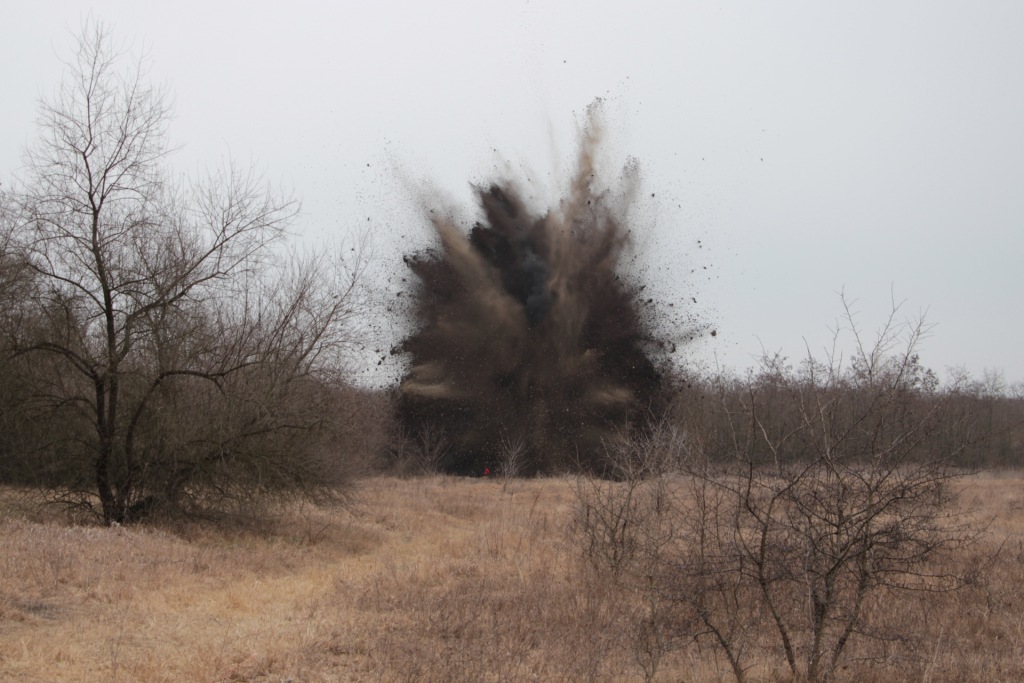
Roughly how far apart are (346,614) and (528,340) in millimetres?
32702

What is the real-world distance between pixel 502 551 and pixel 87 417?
903 cm

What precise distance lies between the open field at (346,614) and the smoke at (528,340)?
24.0m

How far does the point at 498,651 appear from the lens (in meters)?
8.83

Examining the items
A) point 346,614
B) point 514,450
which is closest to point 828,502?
point 346,614

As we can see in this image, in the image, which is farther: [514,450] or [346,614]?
[514,450]

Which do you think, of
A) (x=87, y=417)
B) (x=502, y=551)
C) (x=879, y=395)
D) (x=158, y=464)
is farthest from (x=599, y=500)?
(x=87, y=417)

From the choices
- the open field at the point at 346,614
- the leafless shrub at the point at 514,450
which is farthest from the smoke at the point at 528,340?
the open field at the point at 346,614

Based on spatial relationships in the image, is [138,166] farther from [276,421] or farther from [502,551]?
[502,551]

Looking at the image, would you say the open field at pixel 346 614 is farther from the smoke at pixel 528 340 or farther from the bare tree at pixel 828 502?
the smoke at pixel 528 340

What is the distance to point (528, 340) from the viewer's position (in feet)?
142

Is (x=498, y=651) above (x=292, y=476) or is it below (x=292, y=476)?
below

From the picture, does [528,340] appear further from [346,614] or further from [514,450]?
[346,614]

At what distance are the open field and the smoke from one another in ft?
78.9

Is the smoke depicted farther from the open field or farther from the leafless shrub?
the open field
